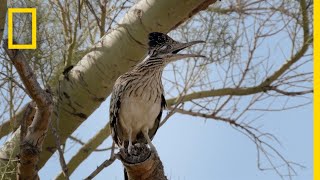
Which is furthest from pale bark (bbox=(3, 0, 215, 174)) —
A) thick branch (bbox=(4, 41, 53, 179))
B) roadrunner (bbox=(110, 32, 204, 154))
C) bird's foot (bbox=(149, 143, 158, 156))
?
thick branch (bbox=(4, 41, 53, 179))

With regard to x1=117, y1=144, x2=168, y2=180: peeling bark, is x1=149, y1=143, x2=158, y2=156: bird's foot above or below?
above

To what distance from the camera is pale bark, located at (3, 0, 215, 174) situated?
151 inches

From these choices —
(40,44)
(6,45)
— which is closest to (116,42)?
(40,44)

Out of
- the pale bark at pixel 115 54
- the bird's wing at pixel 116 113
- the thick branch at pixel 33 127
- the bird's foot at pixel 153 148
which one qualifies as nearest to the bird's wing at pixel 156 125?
the bird's wing at pixel 116 113

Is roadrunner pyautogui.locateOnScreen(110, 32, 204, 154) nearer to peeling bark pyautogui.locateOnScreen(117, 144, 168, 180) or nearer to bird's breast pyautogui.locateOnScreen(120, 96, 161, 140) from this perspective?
bird's breast pyautogui.locateOnScreen(120, 96, 161, 140)

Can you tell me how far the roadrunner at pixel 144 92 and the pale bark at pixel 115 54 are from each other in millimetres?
399

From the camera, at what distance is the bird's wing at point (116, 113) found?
3.43 metres

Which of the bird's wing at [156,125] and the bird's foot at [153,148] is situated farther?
the bird's wing at [156,125]

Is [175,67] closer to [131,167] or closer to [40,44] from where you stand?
[40,44]

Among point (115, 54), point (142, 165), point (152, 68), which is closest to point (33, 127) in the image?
point (142, 165)

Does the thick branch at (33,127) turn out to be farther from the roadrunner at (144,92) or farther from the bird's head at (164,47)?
the bird's head at (164,47)

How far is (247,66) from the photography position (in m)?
4.89

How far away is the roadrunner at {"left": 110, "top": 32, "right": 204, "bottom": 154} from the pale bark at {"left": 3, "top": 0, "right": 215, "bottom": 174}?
1.31 ft

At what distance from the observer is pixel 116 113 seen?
3.45 meters
